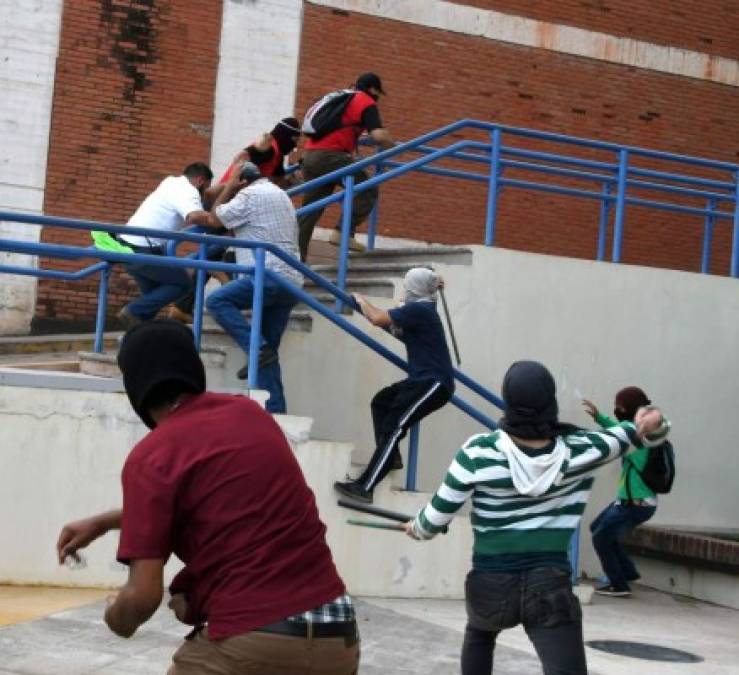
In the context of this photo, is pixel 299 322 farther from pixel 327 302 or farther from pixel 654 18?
pixel 654 18

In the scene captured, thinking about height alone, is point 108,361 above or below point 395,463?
above

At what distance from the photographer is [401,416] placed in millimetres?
9852

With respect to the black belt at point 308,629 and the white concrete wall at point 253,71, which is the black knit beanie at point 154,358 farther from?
the white concrete wall at point 253,71

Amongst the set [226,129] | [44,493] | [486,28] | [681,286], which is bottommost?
[44,493]

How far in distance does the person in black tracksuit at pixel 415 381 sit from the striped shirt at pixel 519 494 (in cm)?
412

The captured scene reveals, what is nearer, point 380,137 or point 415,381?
point 415,381

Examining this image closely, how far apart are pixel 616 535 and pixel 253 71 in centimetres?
807

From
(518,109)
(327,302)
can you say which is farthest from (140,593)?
(518,109)

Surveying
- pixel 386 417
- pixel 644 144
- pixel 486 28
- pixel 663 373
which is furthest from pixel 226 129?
pixel 386 417

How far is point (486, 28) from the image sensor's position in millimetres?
18016

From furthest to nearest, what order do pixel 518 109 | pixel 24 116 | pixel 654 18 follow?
pixel 654 18
pixel 518 109
pixel 24 116

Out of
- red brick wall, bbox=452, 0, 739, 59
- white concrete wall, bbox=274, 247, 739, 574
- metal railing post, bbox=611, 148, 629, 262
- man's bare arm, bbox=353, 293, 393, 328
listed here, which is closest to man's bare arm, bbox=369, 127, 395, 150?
white concrete wall, bbox=274, 247, 739, 574

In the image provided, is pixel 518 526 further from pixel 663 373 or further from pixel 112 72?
pixel 112 72

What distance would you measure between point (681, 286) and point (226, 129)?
6.23 meters
